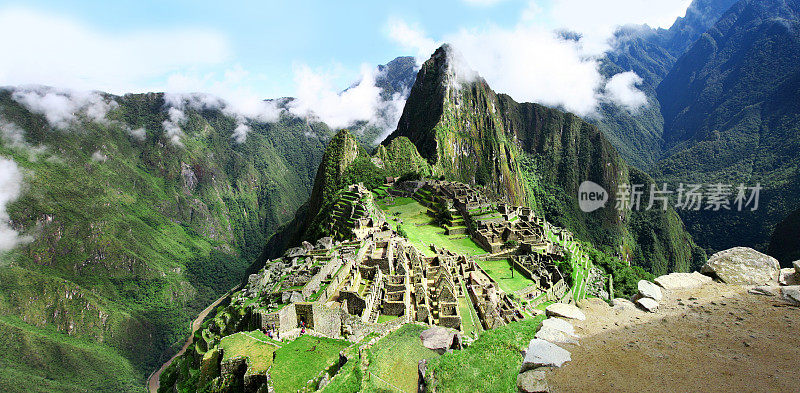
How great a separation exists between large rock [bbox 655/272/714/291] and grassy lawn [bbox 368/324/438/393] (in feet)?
25.0

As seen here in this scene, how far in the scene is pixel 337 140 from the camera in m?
141

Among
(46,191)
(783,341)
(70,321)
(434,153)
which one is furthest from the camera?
(46,191)

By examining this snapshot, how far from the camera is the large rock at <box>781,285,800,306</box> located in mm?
8495

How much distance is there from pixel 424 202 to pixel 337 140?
7026 cm

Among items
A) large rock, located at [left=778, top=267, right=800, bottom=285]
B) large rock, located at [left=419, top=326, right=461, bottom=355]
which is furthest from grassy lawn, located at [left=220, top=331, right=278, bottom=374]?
large rock, located at [left=778, top=267, right=800, bottom=285]

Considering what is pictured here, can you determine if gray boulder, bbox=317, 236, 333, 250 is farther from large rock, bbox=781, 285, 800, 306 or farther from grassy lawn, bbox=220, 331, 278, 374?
large rock, bbox=781, 285, 800, 306

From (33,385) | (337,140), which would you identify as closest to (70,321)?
(33,385)

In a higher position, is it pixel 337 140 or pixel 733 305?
pixel 337 140

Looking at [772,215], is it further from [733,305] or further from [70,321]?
[70,321]

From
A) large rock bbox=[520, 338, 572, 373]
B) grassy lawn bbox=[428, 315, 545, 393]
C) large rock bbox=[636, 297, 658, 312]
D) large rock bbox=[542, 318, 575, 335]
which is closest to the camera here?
large rock bbox=[520, 338, 572, 373]

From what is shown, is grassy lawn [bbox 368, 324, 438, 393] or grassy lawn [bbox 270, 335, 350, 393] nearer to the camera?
grassy lawn [bbox 368, 324, 438, 393]

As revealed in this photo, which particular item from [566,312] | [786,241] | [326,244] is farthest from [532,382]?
[786,241]

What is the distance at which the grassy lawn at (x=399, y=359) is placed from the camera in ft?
41.5

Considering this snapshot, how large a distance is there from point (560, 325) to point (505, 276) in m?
34.8
